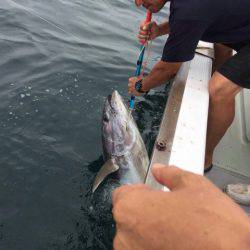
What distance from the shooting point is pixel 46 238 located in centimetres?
334

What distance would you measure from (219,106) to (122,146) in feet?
3.39

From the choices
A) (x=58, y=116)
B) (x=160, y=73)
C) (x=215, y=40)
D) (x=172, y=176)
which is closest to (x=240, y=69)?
(x=215, y=40)

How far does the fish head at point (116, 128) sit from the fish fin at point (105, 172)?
148mm

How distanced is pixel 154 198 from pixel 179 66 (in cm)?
317

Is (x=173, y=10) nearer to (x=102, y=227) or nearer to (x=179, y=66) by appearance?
(x=179, y=66)

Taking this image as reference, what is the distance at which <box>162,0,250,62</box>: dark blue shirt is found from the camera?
3.38m

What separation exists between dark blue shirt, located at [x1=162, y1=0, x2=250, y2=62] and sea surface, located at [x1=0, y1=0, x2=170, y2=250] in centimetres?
133

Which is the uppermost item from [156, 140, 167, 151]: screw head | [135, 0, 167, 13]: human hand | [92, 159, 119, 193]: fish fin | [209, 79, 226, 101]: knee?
[135, 0, 167, 13]: human hand

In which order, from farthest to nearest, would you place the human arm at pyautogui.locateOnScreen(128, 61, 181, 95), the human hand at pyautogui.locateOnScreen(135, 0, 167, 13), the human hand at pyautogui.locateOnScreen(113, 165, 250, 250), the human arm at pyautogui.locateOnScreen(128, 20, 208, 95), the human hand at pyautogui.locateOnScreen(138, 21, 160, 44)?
the human hand at pyautogui.locateOnScreen(138, 21, 160, 44) < the human arm at pyautogui.locateOnScreen(128, 61, 181, 95) < the human hand at pyautogui.locateOnScreen(135, 0, 167, 13) < the human arm at pyautogui.locateOnScreen(128, 20, 208, 95) < the human hand at pyautogui.locateOnScreen(113, 165, 250, 250)

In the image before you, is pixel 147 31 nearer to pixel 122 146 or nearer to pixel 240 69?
pixel 240 69

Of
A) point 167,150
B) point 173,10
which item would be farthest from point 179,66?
point 167,150

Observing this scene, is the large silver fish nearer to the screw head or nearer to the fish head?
the fish head

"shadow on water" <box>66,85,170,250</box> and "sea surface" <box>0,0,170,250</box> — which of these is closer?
"shadow on water" <box>66,85,170,250</box>

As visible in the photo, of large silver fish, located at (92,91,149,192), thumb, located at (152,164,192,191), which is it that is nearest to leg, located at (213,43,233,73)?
large silver fish, located at (92,91,149,192)
